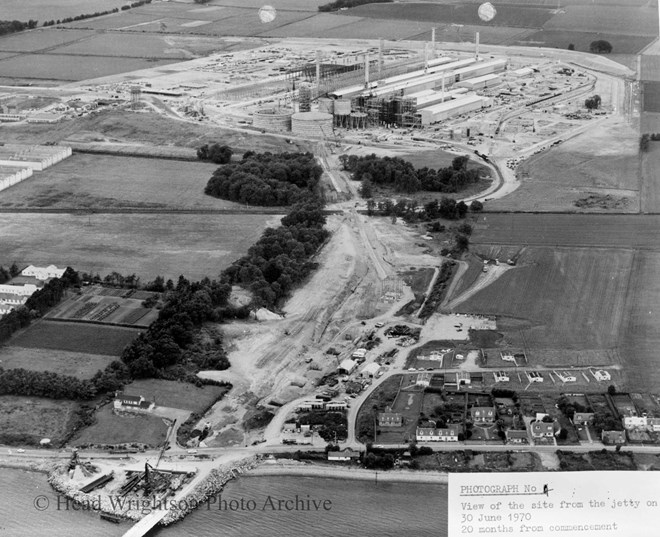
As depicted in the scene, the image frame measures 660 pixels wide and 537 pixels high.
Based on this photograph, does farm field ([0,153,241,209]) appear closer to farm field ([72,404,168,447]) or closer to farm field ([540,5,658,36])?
farm field ([72,404,168,447])

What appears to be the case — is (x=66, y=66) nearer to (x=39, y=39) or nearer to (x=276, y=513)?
(x=39, y=39)

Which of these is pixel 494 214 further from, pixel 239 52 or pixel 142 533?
pixel 239 52

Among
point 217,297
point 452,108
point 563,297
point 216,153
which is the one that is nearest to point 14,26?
point 452,108

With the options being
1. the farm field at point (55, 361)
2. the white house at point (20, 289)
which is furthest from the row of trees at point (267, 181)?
the farm field at point (55, 361)

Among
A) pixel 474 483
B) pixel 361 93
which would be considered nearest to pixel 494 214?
pixel 361 93

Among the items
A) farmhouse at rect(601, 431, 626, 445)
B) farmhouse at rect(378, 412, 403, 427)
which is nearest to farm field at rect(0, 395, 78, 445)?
farmhouse at rect(378, 412, 403, 427)

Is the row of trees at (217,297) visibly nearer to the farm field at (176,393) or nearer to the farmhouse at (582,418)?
the farm field at (176,393)
